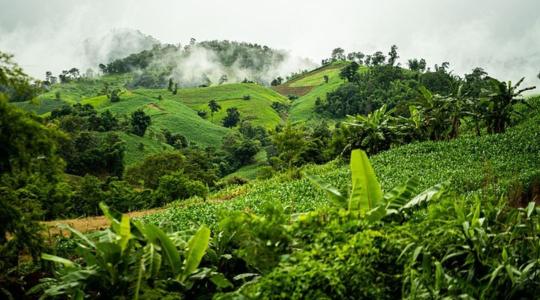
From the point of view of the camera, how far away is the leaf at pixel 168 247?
20.1 feet

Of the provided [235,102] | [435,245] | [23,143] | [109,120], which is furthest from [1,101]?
[235,102]

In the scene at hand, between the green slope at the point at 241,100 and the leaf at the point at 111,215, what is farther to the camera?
the green slope at the point at 241,100

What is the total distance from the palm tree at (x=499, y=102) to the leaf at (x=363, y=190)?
22422 millimetres

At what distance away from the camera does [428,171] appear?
73.0 feet

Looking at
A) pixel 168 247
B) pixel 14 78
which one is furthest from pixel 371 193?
pixel 14 78

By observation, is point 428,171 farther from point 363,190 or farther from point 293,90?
point 293,90

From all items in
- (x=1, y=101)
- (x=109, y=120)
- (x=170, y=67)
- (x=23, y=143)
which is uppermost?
(x=170, y=67)

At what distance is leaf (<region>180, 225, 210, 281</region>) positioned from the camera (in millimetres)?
6180

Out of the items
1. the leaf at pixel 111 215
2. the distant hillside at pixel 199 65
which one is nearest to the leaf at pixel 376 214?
the leaf at pixel 111 215

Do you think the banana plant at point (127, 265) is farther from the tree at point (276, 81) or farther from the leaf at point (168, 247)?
the tree at point (276, 81)

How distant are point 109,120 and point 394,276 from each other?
6989 centimetres

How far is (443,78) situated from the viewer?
236ft

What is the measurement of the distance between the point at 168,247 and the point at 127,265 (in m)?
0.52

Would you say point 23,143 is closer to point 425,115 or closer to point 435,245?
point 435,245
